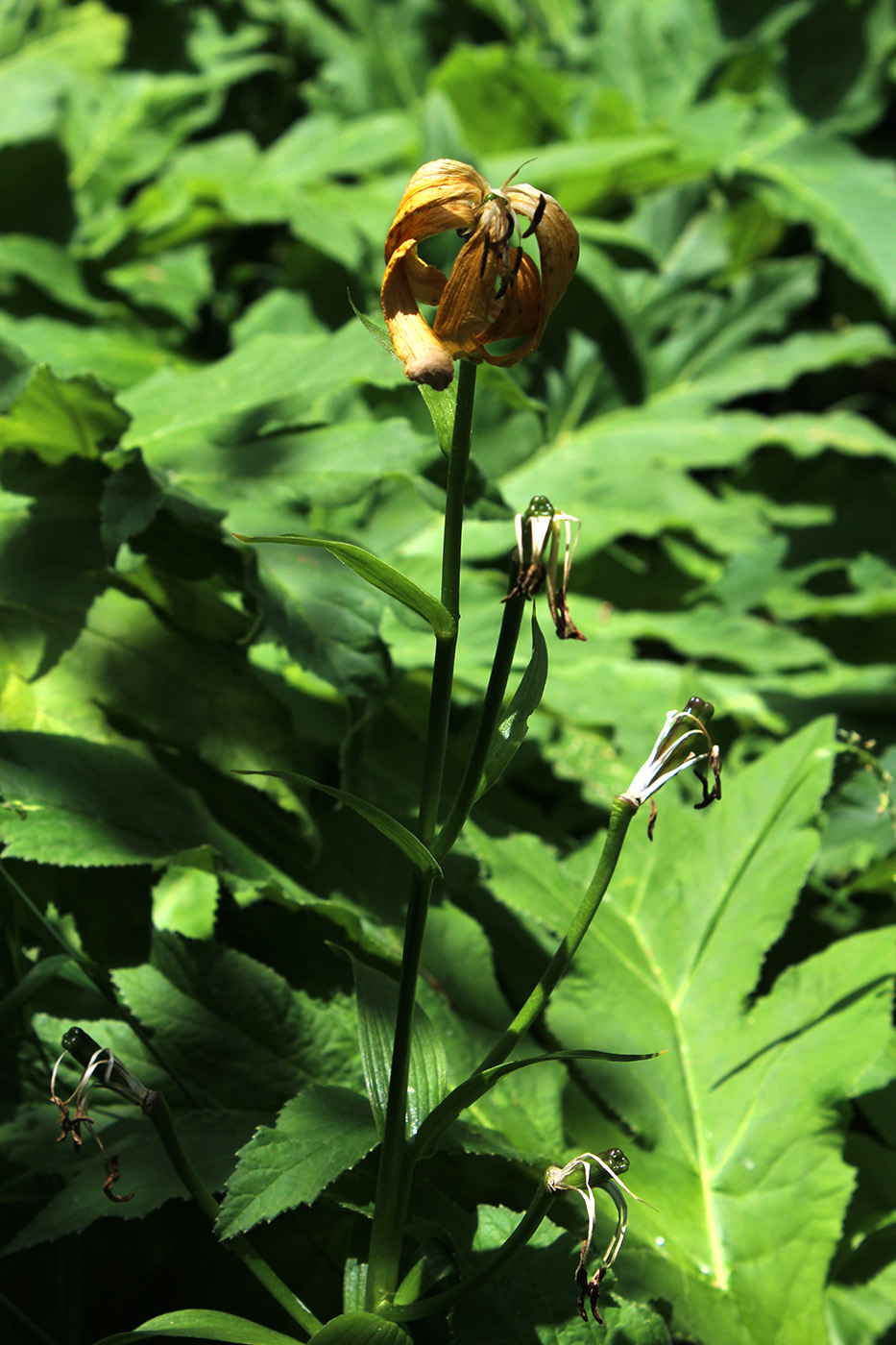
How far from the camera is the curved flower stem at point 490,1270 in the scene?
65 cm

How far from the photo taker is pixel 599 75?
285cm

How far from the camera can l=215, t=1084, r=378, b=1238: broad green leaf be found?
72 centimetres

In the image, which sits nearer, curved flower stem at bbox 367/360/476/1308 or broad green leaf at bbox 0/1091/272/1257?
curved flower stem at bbox 367/360/476/1308

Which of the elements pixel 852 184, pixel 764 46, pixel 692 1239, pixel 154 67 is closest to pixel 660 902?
pixel 692 1239

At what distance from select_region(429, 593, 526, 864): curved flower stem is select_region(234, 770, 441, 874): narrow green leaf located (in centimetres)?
2

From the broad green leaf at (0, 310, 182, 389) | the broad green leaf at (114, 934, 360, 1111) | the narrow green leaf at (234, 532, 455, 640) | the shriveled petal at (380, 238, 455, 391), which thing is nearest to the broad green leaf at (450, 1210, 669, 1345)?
the broad green leaf at (114, 934, 360, 1111)

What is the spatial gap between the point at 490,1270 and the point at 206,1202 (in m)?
0.19

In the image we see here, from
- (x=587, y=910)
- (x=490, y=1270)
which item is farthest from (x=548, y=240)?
(x=490, y=1270)

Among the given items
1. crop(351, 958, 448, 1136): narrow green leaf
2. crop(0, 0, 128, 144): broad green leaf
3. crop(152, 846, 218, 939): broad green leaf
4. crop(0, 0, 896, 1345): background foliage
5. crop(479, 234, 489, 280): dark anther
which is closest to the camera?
crop(479, 234, 489, 280): dark anther

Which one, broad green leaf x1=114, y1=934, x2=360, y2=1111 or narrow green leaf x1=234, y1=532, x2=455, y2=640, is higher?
narrow green leaf x1=234, y1=532, x2=455, y2=640

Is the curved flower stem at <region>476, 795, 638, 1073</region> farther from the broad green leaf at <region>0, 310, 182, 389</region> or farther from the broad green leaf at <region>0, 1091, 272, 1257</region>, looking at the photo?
the broad green leaf at <region>0, 310, 182, 389</region>

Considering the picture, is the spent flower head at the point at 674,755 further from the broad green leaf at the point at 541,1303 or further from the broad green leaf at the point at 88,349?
the broad green leaf at the point at 88,349

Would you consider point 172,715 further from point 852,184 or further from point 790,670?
point 852,184

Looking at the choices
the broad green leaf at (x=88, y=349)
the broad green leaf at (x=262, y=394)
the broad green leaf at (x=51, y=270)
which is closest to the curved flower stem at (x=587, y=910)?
the broad green leaf at (x=262, y=394)
